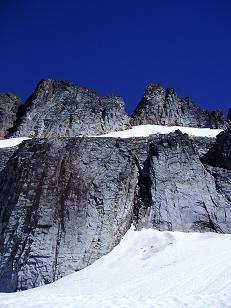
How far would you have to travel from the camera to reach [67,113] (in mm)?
33906

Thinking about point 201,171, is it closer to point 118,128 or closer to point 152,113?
point 118,128

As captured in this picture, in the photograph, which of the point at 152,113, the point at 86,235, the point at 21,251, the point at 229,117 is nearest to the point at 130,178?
the point at 86,235

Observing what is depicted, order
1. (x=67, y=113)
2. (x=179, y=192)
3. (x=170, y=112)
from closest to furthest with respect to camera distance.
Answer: (x=179, y=192)
(x=67, y=113)
(x=170, y=112)

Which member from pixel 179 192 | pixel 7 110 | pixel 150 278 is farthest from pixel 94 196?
pixel 7 110

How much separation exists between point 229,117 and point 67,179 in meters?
24.4

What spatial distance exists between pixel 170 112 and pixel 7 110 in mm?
→ 14511

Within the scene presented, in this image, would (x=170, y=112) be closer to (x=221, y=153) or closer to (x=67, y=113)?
(x=67, y=113)

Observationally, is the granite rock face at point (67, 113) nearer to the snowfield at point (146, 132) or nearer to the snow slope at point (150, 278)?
the snowfield at point (146, 132)

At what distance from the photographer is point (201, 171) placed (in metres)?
23.1

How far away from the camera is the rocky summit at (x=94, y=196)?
19016 millimetres

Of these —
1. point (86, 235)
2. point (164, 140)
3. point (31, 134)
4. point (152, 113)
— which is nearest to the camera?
point (86, 235)

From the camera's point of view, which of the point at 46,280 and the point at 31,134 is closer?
the point at 46,280

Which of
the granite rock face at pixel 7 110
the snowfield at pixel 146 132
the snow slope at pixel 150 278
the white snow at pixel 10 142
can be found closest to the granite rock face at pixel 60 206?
the snow slope at pixel 150 278

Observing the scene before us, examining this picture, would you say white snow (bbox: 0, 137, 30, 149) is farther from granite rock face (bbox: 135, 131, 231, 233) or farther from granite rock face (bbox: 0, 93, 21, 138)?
granite rock face (bbox: 135, 131, 231, 233)
